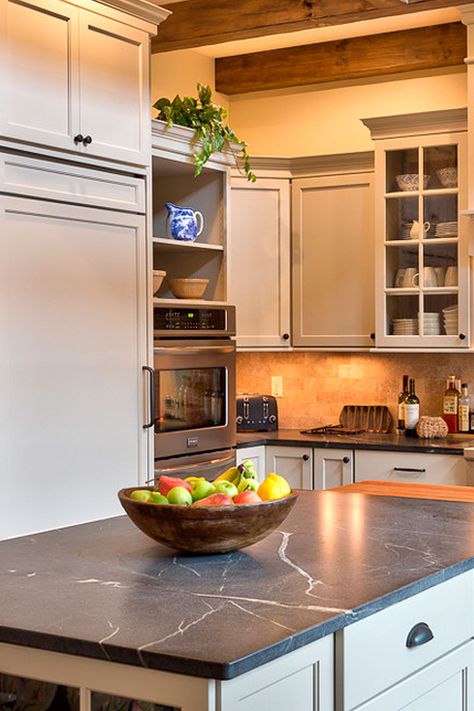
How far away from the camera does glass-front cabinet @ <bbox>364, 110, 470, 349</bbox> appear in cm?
502

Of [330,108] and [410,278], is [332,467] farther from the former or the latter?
[330,108]

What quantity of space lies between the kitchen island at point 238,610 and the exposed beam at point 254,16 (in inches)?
101

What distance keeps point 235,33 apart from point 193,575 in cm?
334

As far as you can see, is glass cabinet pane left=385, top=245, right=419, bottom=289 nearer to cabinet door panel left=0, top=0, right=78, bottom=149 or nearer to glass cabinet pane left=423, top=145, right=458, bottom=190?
glass cabinet pane left=423, top=145, right=458, bottom=190

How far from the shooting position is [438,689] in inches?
86.2

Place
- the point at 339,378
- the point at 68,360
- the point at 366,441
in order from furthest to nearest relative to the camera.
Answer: the point at 339,378, the point at 366,441, the point at 68,360

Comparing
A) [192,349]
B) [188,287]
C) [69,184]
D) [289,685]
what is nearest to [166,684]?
[289,685]

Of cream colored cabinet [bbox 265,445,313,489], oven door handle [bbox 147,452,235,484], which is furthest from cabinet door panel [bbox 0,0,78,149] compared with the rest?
cream colored cabinet [bbox 265,445,313,489]

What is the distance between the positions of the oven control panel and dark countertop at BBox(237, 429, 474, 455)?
60cm

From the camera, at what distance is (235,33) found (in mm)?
4793

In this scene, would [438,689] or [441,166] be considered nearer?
[438,689]

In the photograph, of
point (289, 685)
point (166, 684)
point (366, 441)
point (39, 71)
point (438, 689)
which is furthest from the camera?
point (366, 441)

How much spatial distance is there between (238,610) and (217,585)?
19 cm

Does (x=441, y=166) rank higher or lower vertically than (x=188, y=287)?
higher
